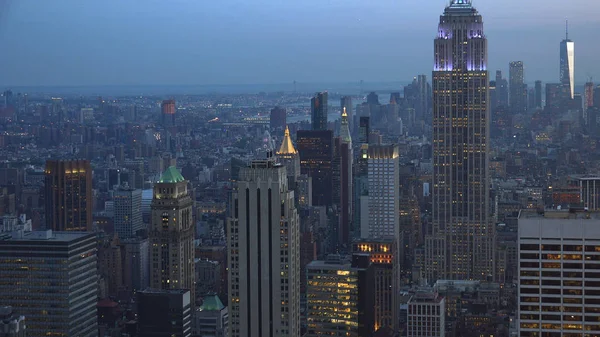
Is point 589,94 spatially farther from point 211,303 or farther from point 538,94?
point 211,303

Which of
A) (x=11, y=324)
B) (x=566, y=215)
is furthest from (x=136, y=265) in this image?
(x=566, y=215)

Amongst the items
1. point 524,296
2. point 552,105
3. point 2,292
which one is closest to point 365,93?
point 552,105

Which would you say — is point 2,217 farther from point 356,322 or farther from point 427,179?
point 427,179

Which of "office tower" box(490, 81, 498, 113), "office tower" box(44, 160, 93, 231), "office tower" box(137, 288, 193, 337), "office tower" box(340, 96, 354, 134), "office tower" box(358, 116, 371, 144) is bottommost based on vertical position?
"office tower" box(137, 288, 193, 337)

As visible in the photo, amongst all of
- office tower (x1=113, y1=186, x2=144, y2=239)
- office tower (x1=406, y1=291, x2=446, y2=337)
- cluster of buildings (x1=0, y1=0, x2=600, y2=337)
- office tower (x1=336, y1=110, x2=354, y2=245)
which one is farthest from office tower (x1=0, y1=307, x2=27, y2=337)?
office tower (x1=336, y1=110, x2=354, y2=245)

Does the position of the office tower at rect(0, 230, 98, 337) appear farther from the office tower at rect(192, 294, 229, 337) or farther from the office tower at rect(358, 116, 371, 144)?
the office tower at rect(358, 116, 371, 144)

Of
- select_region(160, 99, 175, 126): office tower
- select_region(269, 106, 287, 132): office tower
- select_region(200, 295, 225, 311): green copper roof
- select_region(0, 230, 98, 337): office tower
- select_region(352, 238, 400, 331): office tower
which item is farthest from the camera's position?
select_region(352, 238, 400, 331): office tower

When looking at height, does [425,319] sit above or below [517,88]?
below
